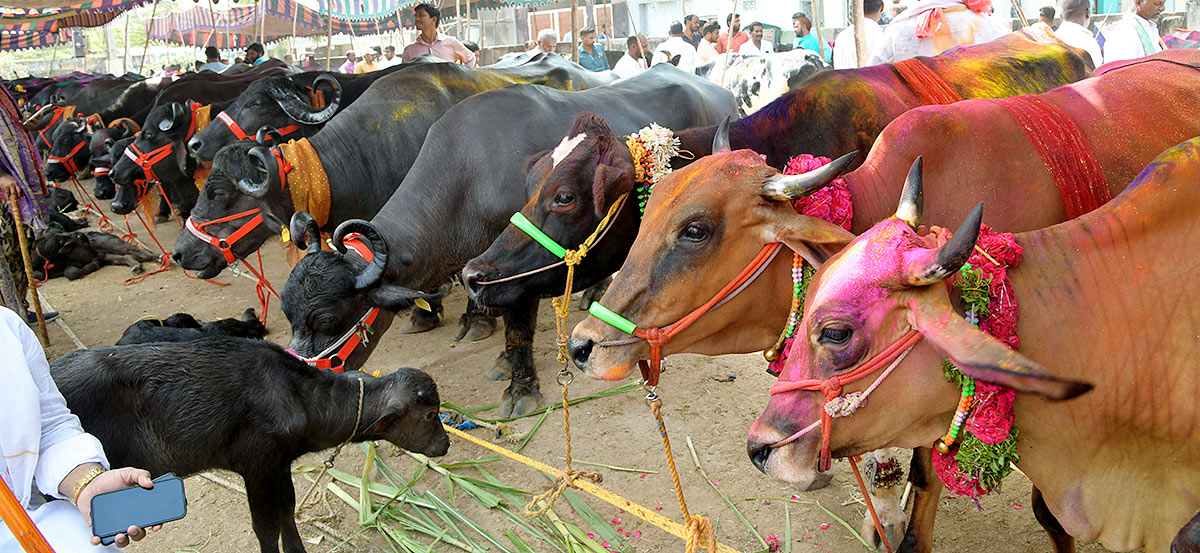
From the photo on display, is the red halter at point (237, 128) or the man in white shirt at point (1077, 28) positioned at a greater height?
the man in white shirt at point (1077, 28)

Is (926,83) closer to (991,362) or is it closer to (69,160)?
(991,362)

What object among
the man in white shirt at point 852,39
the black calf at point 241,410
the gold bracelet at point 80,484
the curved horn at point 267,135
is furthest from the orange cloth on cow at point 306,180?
the man in white shirt at point 852,39

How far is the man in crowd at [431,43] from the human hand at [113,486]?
29.5 feet

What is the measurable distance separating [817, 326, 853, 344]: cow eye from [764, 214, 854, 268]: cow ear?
658mm

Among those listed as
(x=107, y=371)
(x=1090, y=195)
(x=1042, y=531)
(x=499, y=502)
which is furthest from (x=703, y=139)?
(x=107, y=371)

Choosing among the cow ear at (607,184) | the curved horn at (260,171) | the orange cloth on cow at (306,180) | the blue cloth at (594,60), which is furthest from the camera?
the blue cloth at (594,60)

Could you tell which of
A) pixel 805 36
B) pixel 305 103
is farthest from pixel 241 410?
pixel 805 36

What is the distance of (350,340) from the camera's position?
462 cm

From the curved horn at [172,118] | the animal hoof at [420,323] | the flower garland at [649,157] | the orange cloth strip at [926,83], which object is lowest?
the animal hoof at [420,323]

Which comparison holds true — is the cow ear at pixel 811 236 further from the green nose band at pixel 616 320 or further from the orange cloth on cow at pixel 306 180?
the orange cloth on cow at pixel 306 180

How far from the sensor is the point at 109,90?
14969 mm

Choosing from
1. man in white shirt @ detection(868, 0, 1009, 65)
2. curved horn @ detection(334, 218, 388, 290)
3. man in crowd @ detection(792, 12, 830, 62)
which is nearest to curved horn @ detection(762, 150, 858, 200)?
curved horn @ detection(334, 218, 388, 290)

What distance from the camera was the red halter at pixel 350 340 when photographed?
453 cm

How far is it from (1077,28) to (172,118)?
30.3 feet
